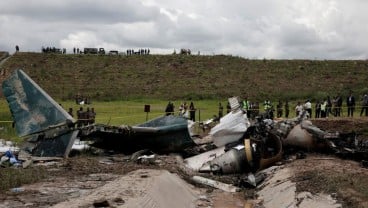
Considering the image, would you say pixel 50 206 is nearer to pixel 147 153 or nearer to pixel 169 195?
pixel 169 195

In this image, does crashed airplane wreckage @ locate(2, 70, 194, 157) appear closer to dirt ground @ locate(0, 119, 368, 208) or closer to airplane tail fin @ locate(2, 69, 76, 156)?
airplane tail fin @ locate(2, 69, 76, 156)

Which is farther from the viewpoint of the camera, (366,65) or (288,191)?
(366,65)

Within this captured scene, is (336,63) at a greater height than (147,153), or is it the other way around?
(336,63)

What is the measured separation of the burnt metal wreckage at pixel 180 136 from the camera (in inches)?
763

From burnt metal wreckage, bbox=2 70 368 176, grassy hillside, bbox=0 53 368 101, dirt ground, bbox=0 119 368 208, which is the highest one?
grassy hillside, bbox=0 53 368 101

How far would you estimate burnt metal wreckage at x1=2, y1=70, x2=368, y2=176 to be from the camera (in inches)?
763

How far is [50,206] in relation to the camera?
11.8 metres

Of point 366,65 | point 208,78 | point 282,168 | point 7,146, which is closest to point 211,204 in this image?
point 282,168

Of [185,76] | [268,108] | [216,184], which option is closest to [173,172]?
[216,184]

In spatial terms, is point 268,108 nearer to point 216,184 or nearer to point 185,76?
point 216,184

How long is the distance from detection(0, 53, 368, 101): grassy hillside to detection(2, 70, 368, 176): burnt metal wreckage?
1255 inches

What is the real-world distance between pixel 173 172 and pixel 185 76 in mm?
48862

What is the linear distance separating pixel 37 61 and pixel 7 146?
166ft

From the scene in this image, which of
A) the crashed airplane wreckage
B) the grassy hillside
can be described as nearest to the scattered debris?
the crashed airplane wreckage
